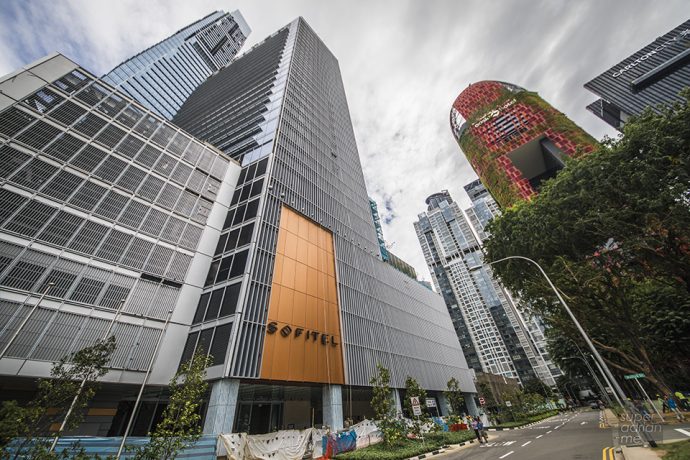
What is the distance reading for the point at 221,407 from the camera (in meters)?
14.9

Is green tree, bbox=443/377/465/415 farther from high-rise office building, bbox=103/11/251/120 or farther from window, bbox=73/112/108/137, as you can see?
high-rise office building, bbox=103/11/251/120

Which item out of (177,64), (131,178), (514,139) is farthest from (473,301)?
(177,64)

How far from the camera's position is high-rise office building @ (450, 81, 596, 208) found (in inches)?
1741

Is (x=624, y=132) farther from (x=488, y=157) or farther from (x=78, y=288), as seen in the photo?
(x=488, y=157)

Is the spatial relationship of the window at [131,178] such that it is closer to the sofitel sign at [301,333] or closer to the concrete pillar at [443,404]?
the sofitel sign at [301,333]

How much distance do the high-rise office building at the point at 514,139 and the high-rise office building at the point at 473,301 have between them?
3986 centimetres

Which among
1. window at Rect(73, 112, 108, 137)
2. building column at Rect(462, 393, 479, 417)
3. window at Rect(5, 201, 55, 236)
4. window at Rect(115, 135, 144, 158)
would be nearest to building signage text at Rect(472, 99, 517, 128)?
building column at Rect(462, 393, 479, 417)

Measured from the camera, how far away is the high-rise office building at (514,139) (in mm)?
44219

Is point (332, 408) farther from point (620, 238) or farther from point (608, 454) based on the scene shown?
point (620, 238)

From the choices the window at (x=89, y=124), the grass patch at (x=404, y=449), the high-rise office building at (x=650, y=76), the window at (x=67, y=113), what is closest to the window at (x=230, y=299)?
the grass patch at (x=404, y=449)

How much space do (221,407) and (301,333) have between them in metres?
6.69

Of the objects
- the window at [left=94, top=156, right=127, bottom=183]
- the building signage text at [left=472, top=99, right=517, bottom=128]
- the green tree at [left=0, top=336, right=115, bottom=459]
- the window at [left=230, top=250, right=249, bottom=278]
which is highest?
the building signage text at [left=472, top=99, right=517, bottom=128]

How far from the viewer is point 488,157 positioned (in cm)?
5181

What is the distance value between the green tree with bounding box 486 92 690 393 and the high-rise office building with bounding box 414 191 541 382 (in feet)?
220
